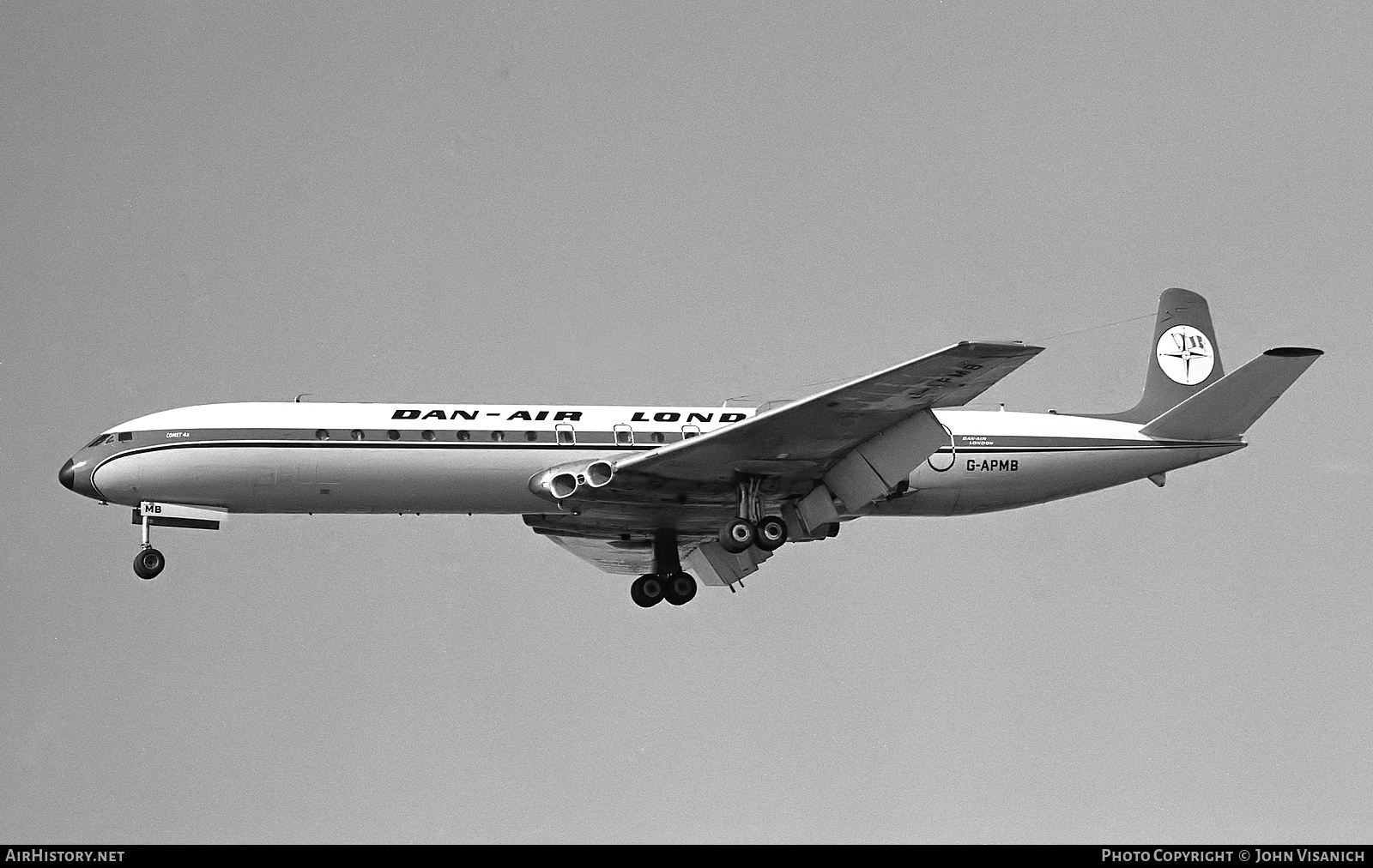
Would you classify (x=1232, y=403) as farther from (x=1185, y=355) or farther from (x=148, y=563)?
(x=148, y=563)

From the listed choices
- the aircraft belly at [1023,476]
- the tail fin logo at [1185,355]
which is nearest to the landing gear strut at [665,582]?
the aircraft belly at [1023,476]

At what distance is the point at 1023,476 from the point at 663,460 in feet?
28.7

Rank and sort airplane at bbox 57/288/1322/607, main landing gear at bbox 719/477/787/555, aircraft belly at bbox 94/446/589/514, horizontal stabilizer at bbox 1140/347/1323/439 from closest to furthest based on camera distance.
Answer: airplane at bbox 57/288/1322/607 < main landing gear at bbox 719/477/787/555 < aircraft belly at bbox 94/446/589/514 < horizontal stabilizer at bbox 1140/347/1323/439

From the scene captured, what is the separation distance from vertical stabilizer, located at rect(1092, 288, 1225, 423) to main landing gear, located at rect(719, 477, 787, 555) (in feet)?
32.9

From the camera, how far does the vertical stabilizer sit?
39719 mm

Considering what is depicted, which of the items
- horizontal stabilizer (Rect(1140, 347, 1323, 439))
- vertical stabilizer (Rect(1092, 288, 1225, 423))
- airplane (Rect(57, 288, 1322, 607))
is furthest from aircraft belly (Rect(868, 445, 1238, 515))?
vertical stabilizer (Rect(1092, 288, 1225, 423))

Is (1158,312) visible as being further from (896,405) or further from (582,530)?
(582,530)

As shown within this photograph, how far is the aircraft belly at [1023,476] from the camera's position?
3684 centimetres

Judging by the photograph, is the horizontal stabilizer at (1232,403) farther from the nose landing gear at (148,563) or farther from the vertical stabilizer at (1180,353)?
the nose landing gear at (148,563)

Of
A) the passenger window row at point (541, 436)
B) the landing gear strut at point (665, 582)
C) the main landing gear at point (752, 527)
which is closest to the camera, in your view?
the main landing gear at point (752, 527)

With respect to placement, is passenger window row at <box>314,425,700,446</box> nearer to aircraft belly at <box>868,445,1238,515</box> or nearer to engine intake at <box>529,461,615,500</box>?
engine intake at <box>529,461,615,500</box>

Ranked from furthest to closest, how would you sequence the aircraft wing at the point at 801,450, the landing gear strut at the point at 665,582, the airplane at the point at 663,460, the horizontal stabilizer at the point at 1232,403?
the landing gear strut at the point at 665,582, the horizontal stabilizer at the point at 1232,403, the airplane at the point at 663,460, the aircraft wing at the point at 801,450

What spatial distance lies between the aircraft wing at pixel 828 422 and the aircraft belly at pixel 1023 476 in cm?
362

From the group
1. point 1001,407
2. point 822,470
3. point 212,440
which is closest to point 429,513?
point 212,440
